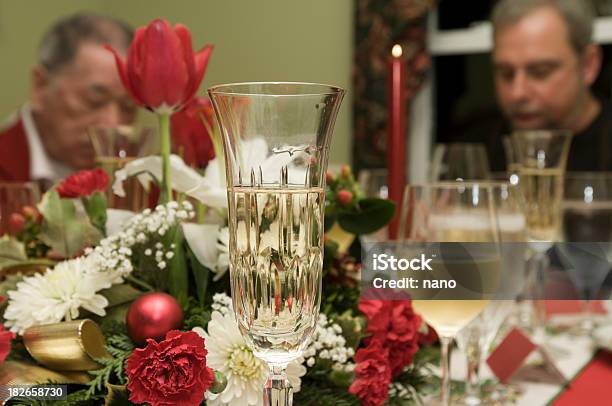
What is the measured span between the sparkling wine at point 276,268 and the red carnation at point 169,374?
1.8 inches

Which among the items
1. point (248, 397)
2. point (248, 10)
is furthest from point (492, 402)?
point (248, 10)

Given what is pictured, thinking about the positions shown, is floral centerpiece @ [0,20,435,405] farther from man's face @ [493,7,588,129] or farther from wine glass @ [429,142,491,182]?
man's face @ [493,7,588,129]

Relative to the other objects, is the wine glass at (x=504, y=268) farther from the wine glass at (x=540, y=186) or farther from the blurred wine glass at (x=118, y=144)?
the blurred wine glass at (x=118, y=144)

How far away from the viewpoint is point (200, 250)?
0.61 metres

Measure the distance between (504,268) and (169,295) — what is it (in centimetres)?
31

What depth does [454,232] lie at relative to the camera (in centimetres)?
69

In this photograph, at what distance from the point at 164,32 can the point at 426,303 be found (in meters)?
0.32

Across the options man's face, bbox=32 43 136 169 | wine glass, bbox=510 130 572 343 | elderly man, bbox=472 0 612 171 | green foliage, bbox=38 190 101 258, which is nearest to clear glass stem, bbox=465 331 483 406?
wine glass, bbox=510 130 572 343

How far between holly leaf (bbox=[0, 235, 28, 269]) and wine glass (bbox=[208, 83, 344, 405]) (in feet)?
1.10

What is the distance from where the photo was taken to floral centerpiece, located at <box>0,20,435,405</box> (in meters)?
0.53

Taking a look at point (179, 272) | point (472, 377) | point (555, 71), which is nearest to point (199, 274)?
point (179, 272)

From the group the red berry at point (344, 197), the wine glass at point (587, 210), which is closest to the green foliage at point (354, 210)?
the red berry at point (344, 197)

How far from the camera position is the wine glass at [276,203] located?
450 millimetres

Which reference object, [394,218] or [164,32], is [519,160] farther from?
[164,32]
